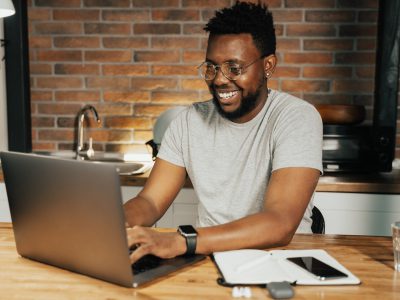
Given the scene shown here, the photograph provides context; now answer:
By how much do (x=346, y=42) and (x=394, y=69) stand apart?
40 centimetres

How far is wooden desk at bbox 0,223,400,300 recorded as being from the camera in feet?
3.27

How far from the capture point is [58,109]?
2.92m

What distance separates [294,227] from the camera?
1.35 m

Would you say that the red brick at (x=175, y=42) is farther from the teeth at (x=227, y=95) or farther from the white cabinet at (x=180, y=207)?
the teeth at (x=227, y=95)

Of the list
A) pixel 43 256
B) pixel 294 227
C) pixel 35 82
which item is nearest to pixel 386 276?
pixel 294 227

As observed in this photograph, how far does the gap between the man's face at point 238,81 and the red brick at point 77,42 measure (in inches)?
52.2

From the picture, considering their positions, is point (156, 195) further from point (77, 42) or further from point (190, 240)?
point (77, 42)

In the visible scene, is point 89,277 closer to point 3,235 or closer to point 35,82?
point 3,235

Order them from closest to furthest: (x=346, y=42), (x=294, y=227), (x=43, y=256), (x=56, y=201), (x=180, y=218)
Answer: (x=56, y=201), (x=43, y=256), (x=294, y=227), (x=180, y=218), (x=346, y=42)

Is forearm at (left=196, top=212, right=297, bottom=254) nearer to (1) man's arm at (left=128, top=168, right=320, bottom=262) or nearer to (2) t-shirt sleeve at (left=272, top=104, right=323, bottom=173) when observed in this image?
(1) man's arm at (left=128, top=168, right=320, bottom=262)

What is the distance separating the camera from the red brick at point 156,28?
2.81 meters

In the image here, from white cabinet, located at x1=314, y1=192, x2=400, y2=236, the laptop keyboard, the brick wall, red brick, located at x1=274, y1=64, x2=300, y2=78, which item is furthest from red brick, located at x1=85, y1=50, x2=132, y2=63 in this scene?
the laptop keyboard

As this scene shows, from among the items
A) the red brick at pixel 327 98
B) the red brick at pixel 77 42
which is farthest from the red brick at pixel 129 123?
the red brick at pixel 327 98

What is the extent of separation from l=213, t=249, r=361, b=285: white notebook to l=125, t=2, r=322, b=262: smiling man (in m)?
0.29
